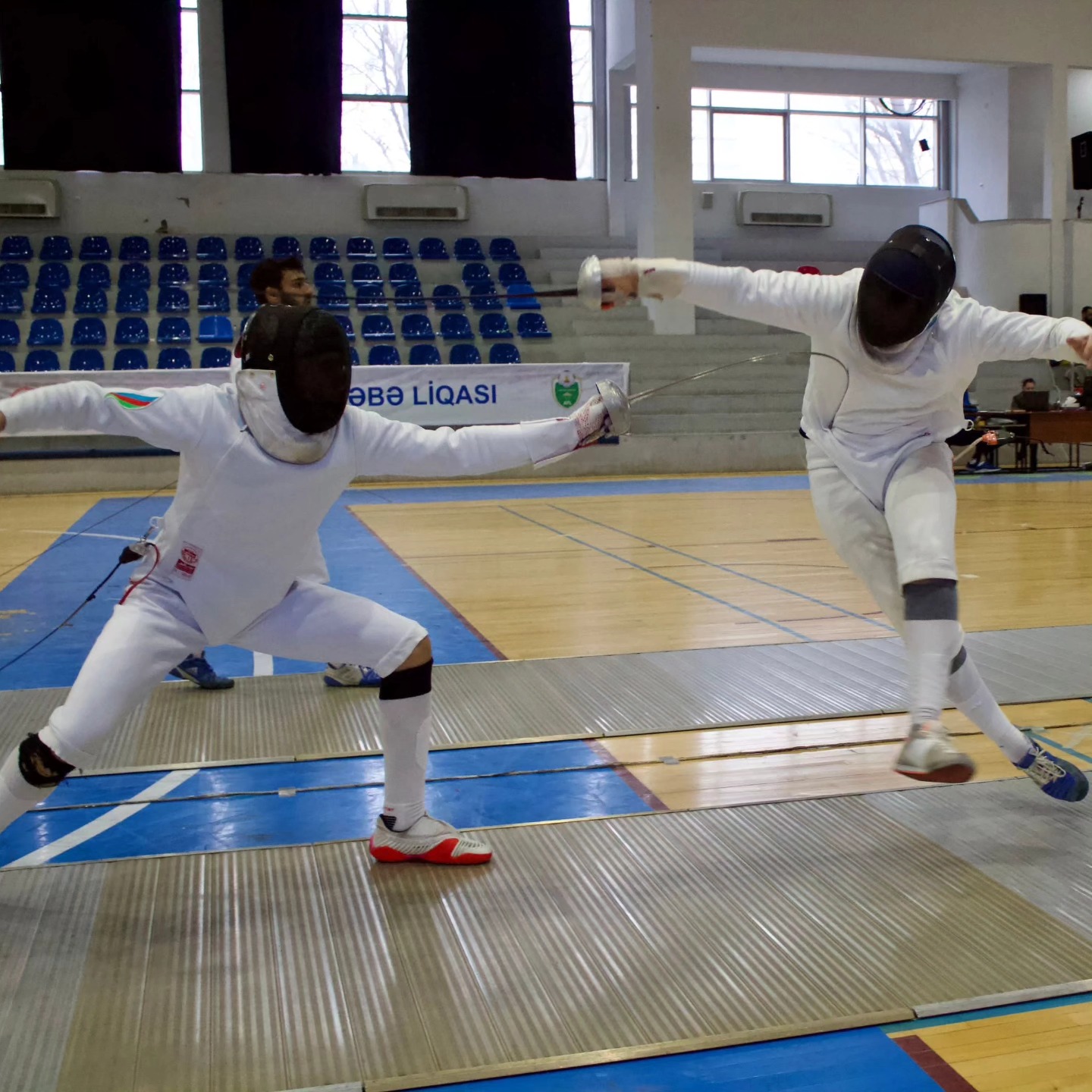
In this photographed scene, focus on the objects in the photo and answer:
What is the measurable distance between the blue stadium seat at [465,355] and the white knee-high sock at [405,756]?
10.2 metres

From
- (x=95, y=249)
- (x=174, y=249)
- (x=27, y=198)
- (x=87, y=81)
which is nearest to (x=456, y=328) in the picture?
(x=174, y=249)

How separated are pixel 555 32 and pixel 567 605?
11.2 meters

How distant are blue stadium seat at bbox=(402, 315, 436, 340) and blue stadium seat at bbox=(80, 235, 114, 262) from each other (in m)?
3.67

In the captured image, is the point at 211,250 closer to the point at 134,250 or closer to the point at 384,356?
the point at 134,250

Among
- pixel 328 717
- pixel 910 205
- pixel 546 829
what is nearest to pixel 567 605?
pixel 328 717

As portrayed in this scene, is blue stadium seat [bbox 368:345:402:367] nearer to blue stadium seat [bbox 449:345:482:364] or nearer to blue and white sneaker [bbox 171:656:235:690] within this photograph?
blue stadium seat [bbox 449:345:482:364]

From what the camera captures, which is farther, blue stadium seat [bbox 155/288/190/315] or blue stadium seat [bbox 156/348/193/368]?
blue stadium seat [bbox 155/288/190/315]

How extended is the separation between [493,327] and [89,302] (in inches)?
175

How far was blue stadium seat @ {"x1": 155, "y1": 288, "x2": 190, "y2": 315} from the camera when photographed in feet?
40.6

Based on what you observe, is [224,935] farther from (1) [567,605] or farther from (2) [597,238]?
(2) [597,238]

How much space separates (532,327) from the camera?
1307 cm

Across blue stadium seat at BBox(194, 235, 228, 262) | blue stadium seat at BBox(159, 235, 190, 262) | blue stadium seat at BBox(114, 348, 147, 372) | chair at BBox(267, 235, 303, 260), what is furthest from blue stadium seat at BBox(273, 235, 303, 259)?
blue stadium seat at BBox(114, 348, 147, 372)

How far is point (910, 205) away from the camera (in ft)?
53.2

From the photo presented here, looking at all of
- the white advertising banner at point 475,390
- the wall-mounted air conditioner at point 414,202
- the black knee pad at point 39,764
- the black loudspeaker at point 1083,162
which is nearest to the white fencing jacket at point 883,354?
the black knee pad at point 39,764
